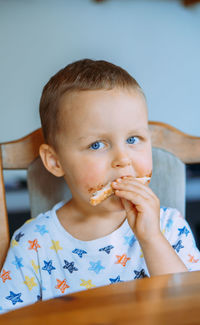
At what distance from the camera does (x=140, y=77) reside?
102 inches

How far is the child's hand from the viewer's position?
890mm

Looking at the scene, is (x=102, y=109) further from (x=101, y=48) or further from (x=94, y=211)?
(x=101, y=48)

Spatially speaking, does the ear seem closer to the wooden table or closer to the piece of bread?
the piece of bread

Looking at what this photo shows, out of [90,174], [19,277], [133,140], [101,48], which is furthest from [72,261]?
[101,48]

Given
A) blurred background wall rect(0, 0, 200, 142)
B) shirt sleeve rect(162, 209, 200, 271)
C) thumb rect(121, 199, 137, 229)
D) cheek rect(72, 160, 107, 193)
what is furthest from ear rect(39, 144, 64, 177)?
blurred background wall rect(0, 0, 200, 142)

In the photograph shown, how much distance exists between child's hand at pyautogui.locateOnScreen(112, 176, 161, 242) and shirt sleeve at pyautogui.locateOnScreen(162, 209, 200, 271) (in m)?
0.13

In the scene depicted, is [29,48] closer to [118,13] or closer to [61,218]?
[118,13]

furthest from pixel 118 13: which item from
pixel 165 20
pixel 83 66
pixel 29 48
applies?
pixel 83 66

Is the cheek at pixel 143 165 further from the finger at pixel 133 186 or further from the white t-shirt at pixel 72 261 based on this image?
the white t-shirt at pixel 72 261

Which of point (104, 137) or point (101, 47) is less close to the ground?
point (101, 47)

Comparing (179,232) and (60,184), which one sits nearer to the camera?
(179,232)

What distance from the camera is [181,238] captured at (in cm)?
100

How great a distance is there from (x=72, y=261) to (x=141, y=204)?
27 centimetres

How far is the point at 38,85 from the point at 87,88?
1.65m
